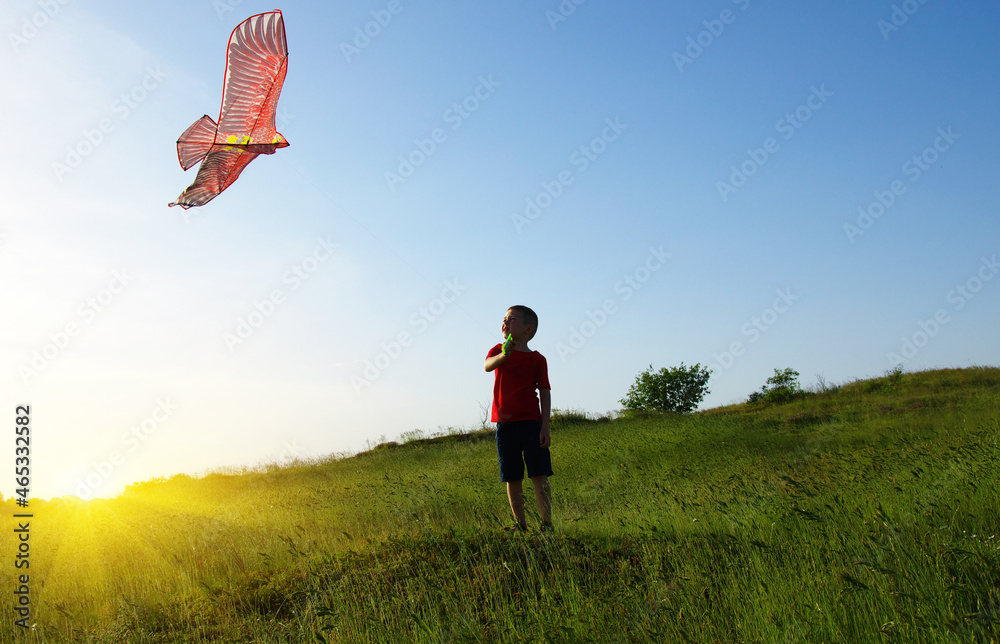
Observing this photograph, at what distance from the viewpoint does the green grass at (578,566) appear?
3.07 m

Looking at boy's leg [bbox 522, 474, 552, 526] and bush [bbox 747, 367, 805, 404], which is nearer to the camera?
boy's leg [bbox 522, 474, 552, 526]

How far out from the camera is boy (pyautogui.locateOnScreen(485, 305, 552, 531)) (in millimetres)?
5402

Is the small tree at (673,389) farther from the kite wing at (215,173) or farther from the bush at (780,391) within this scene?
the kite wing at (215,173)

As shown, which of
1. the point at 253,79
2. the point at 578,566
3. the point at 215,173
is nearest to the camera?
the point at 578,566

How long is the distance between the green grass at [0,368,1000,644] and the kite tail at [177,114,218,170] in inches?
151

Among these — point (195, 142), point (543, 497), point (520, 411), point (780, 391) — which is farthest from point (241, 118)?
point (780, 391)

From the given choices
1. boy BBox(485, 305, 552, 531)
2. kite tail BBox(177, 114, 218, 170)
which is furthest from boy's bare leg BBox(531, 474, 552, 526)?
kite tail BBox(177, 114, 218, 170)

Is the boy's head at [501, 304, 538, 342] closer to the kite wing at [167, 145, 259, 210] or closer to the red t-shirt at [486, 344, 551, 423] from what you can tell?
the red t-shirt at [486, 344, 551, 423]

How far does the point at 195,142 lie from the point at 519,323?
3762 millimetres

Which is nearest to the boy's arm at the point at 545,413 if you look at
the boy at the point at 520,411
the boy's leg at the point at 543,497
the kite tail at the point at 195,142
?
the boy at the point at 520,411

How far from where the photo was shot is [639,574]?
4.08 metres

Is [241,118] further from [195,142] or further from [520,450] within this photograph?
[520,450]

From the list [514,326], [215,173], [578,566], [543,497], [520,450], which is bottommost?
[578,566]

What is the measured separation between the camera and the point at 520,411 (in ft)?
17.9
